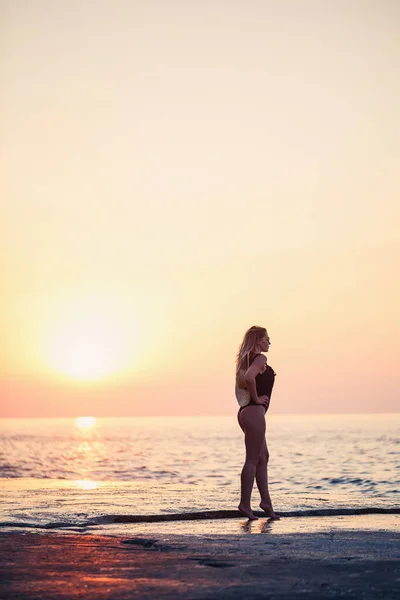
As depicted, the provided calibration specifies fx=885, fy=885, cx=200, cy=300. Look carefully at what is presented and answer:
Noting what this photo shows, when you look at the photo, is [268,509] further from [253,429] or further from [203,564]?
[203,564]

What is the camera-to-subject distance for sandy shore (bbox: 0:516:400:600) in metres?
5.41

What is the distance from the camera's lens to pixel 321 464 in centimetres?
3014

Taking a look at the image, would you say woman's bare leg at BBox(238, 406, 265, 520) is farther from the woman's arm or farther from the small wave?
the small wave

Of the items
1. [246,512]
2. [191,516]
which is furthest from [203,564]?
[246,512]

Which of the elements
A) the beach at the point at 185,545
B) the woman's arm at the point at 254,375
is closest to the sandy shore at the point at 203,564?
the beach at the point at 185,545

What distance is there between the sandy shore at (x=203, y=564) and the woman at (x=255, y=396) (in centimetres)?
194

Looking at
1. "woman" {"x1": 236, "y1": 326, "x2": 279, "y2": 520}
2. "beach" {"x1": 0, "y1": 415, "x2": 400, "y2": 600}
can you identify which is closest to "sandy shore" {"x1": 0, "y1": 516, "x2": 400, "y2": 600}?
"beach" {"x1": 0, "y1": 415, "x2": 400, "y2": 600}

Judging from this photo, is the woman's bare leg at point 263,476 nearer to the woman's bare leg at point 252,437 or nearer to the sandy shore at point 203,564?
the woman's bare leg at point 252,437

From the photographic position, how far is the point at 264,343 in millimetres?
10906

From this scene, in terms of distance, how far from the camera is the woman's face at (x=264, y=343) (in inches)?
429

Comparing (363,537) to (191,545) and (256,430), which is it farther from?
A: (256,430)

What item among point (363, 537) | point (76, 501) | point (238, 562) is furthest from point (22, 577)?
point (76, 501)

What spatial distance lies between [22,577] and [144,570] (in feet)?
2.75

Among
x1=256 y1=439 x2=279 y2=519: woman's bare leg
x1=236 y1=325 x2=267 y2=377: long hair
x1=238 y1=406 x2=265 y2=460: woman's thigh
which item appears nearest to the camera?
x1=256 y1=439 x2=279 y2=519: woman's bare leg
